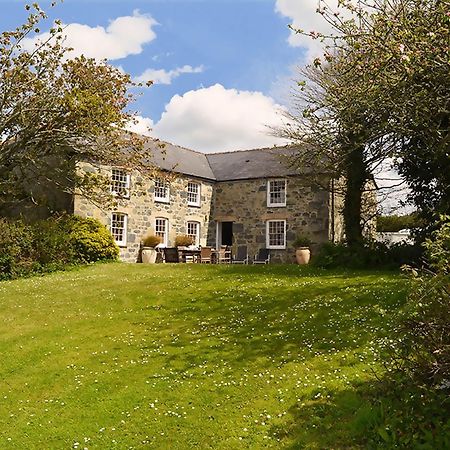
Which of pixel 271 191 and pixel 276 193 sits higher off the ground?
pixel 271 191

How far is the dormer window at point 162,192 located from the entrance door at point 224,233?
3.89 metres

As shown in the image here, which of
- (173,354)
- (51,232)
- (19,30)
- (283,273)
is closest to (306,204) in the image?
(283,273)

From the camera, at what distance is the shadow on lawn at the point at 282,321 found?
8648mm

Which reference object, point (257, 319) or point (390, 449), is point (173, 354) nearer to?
point (257, 319)

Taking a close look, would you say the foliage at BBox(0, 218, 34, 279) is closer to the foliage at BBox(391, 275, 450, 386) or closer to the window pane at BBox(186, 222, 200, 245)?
the window pane at BBox(186, 222, 200, 245)

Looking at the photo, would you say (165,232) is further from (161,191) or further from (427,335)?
(427,335)

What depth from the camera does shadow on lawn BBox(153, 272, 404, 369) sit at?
28.4ft

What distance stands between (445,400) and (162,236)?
2187 cm

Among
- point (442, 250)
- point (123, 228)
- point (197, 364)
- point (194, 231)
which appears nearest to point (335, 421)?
point (442, 250)

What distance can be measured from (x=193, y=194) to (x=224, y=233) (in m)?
3.13

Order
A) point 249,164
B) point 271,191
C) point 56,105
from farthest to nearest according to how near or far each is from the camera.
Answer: point 249,164 → point 271,191 → point 56,105

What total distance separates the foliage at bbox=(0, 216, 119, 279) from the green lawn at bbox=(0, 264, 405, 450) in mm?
5121

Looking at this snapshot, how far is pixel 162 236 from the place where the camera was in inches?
1038

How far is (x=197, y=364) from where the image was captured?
838 centimetres
